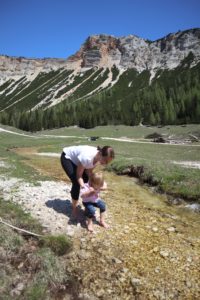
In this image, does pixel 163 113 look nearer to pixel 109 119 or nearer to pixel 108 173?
pixel 109 119

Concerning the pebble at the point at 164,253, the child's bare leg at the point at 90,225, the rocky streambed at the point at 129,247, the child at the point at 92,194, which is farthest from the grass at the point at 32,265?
the pebble at the point at 164,253

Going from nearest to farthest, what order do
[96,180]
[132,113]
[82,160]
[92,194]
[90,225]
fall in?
[82,160] → [90,225] → [96,180] → [92,194] → [132,113]

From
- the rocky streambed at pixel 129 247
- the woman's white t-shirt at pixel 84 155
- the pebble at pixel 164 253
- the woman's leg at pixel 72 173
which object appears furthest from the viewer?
the woman's leg at pixel 72 173

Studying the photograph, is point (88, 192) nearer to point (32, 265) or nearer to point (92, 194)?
point (92, 194)

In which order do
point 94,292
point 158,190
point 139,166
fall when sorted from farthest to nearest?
point 139,166 → point 158,190 → point 94,292

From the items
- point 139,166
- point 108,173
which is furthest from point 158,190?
point 108,173

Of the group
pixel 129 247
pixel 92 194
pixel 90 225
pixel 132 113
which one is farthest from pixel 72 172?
pixel 132 113

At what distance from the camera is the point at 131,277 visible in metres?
8.84

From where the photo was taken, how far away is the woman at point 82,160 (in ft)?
36.2

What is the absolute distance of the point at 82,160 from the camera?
37.8 feet

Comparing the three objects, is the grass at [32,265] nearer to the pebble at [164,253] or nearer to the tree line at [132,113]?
the pebble at [164,253]

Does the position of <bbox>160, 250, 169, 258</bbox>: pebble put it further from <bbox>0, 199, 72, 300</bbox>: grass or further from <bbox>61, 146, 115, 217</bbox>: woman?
<bbox>61, 146, 115, 217</bbox>: woman

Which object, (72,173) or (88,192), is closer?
(88,192)

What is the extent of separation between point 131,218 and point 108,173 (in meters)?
13.1
